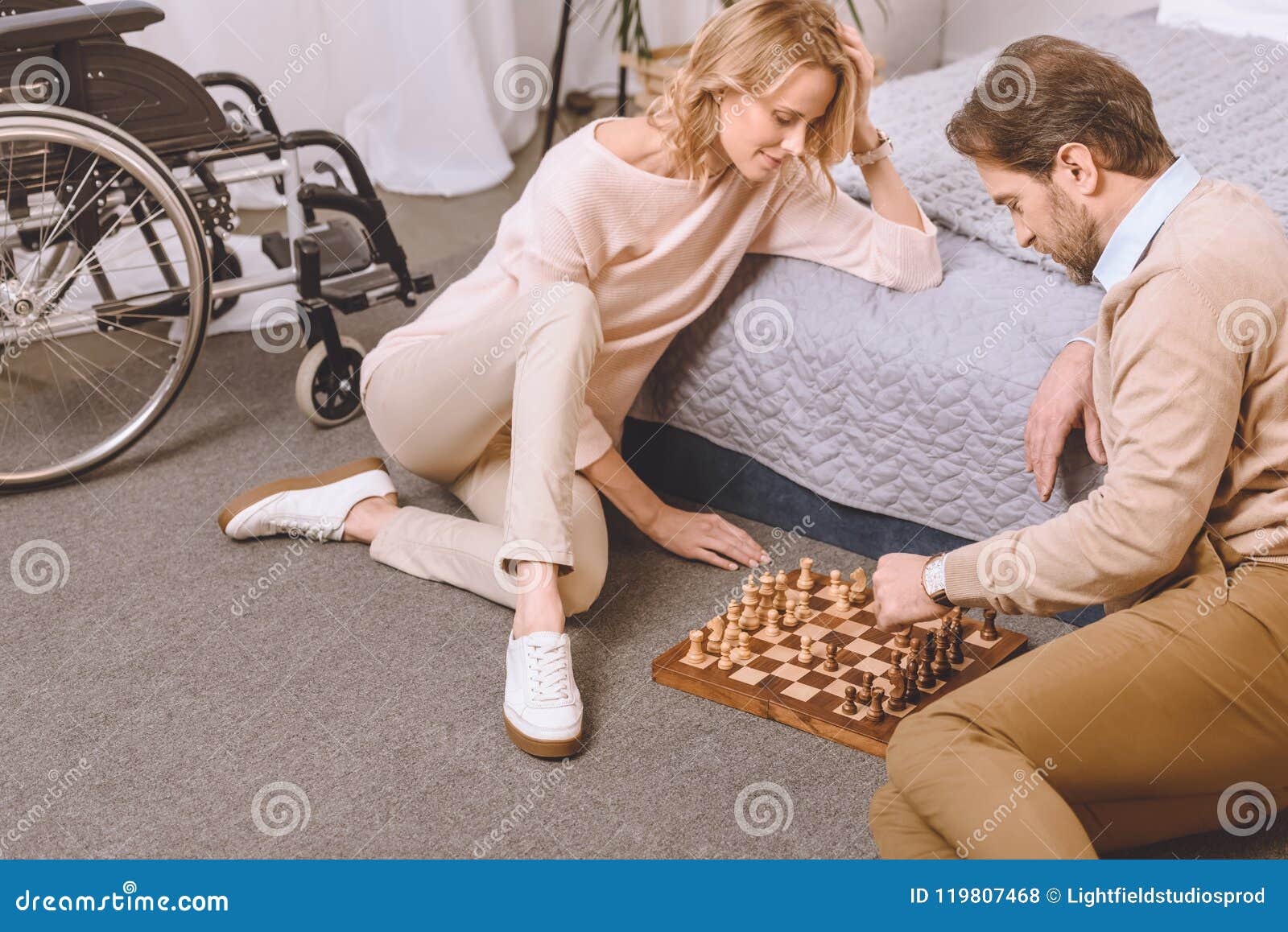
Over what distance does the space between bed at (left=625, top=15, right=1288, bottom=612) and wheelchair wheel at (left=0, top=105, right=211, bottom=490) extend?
84 centimetres

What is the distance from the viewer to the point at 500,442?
1.95 meters

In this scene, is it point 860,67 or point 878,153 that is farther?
point 878,153

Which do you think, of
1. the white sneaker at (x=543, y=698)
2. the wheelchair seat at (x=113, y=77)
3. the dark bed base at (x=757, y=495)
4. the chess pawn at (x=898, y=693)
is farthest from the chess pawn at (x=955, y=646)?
the wheelchair seat at (x=113, y=77)

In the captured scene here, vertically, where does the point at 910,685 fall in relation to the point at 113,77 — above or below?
below

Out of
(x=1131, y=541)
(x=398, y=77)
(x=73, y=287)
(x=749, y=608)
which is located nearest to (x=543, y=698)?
(x=749, y=608)

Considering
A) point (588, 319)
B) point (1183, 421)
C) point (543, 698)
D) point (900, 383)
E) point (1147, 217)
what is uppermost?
point (1147, 217)

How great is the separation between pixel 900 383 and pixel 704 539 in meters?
0.39

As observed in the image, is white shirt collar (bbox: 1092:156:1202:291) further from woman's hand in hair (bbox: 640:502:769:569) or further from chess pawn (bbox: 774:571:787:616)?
woman's hand in hair (bbox: 640:502:769:569)

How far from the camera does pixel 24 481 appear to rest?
2178 mm

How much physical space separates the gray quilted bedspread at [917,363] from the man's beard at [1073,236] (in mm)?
380

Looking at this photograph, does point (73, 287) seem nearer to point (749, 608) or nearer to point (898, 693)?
point (749, 608)

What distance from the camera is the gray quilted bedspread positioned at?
67.5 inches

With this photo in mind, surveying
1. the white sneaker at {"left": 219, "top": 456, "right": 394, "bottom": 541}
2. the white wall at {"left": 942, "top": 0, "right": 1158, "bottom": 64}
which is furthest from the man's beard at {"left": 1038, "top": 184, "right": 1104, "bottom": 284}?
the white wall at {"left": 942, "top": 0, "right": 1158, "bottom": 64}

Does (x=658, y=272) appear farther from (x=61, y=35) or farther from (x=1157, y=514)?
(x=61, y=35)
